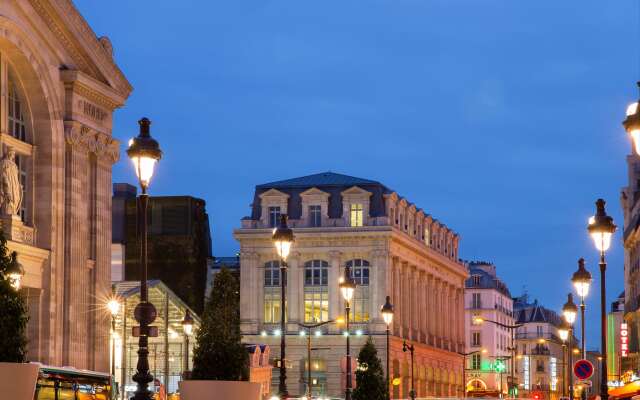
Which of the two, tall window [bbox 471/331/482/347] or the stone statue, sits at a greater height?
the stone statue

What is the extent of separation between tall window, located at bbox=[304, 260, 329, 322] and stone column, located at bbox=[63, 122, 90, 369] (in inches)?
2828

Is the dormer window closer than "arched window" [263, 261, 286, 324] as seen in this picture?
No

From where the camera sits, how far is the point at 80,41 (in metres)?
53.8

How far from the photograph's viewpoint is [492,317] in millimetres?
199875

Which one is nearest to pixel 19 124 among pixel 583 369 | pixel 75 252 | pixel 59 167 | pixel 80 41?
pixel 59 167

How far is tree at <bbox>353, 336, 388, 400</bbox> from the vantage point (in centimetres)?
6888

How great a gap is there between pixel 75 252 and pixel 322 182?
7717 centimetres

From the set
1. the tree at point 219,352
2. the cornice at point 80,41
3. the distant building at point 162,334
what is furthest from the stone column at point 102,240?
the distant building at point 162,334

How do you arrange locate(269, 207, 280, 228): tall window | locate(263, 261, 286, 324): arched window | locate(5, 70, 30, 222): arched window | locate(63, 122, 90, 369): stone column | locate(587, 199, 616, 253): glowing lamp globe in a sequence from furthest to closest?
locate(269, 207, 280, 228): tall window, locate(263, 261, 286, 324): arched window, locate(63, 122, 90, 369): stone column, locate(5, 70, 30, 222): arched window, locate(587, 199, 616, 253): glowing lamp globe

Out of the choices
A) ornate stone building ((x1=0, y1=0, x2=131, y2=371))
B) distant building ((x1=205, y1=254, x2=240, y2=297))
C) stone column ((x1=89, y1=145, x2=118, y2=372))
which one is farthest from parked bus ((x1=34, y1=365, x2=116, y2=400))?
distant building ((x1=205, y1=254, x2=240, y2=297))

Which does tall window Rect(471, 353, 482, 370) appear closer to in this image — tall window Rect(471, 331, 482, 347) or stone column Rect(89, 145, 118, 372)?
tall window Rect(471, 331, 482, 347)

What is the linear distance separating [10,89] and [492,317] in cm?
15331

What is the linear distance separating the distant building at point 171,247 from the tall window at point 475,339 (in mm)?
75705

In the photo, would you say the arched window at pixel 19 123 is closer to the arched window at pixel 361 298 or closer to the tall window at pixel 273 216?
the arched window at pixel 361 298
